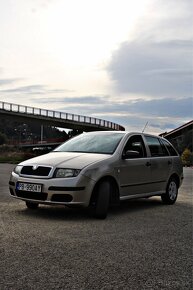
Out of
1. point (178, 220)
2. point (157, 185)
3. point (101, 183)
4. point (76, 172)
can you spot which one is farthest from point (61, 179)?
point (157, 185)

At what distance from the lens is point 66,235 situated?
19.1ft

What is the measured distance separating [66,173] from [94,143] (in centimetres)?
155

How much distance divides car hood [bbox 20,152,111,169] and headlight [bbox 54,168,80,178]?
7 centimetres

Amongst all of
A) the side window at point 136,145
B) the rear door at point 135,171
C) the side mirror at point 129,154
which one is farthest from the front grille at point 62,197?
the side window at point 136,145

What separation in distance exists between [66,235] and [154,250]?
1.23m

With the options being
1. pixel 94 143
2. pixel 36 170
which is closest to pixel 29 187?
pixel 36 170

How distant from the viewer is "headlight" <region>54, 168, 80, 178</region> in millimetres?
7121

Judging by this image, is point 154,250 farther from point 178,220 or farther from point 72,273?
point 178,220

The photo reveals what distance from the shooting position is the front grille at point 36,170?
724cm

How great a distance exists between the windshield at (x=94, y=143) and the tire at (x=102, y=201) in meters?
0.92

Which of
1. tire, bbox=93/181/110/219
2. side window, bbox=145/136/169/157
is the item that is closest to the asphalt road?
tire, bbox=93/181/110/219

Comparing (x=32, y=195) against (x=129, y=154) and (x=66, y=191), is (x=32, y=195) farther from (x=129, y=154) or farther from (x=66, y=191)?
(x=129, y=154)

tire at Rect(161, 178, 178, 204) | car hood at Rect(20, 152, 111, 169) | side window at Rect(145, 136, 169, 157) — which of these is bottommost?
tire at Rect(161, 178, 178, 204)

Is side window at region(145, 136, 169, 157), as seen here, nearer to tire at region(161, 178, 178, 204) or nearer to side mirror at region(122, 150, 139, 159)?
tire at region(161, 178, 178, 204)
